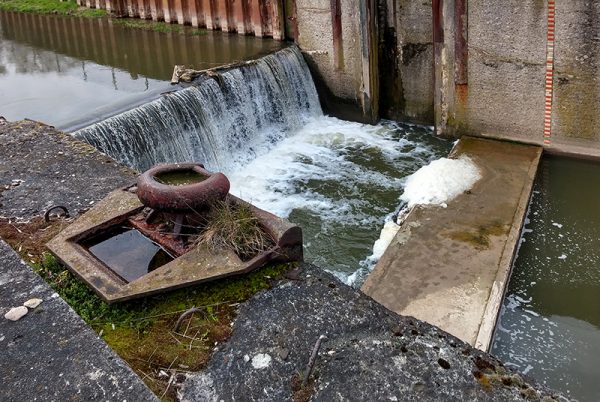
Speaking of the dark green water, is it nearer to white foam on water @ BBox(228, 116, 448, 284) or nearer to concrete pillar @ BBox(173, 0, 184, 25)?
white foam on water @ BBox(228, 116, 448, 284)

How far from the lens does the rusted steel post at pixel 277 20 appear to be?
12703mm

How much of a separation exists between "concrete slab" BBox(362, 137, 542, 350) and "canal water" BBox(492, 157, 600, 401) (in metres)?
0.31

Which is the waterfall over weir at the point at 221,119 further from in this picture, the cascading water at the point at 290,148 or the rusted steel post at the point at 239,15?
the rusted steel post at the point at 239,15

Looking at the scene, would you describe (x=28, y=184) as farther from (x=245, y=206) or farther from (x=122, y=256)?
(x=245, y=206)

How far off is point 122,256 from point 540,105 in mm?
7811

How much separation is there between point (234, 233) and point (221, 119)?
6.36 metres

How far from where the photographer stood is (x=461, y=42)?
10156mm

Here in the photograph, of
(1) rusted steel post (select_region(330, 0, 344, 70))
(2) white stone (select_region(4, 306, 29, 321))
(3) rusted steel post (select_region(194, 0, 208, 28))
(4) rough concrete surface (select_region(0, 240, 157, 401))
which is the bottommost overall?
(4) rough concrete surface (select_region(0, 240, 157, 401))

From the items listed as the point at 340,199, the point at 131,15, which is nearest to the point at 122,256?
the point at 340,199

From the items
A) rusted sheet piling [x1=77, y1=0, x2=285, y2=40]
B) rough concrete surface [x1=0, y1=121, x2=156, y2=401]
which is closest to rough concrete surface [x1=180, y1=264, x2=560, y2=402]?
rough concrete surface [x1=0, y1=121, x2=156, y2=401]

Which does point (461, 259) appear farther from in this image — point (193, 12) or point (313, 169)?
point (193, 12)

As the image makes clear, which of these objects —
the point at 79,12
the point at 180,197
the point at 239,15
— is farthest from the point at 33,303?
the point at 79,12

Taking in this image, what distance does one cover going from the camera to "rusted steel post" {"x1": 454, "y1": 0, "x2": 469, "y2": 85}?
32.5 feet

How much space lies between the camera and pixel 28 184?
550 centimetres
